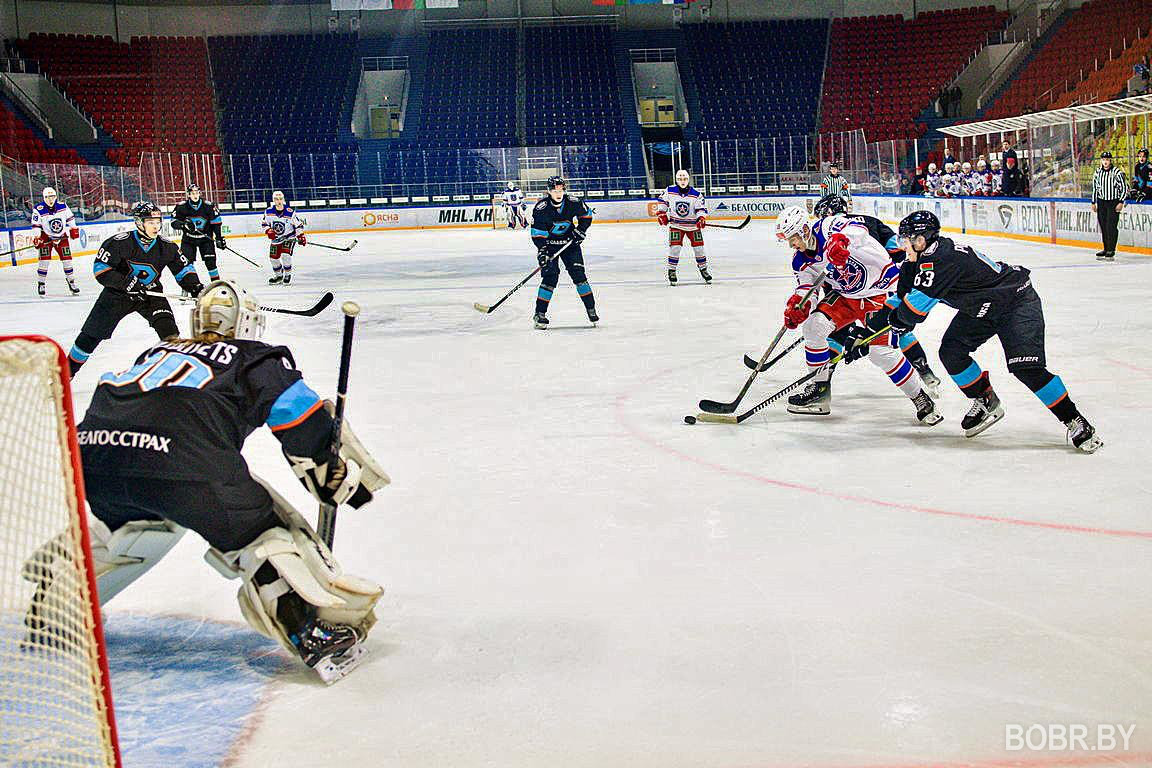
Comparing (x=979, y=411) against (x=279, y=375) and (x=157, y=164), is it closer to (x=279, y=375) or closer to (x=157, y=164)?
(x=279, y=375)

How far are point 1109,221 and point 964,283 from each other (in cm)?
982

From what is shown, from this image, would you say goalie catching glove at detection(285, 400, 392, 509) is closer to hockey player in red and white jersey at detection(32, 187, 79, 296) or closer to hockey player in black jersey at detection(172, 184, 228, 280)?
hockey player in black jersey at detection(172, 184, 228, 280)

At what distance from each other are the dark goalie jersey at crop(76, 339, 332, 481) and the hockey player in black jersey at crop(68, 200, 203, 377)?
488cm

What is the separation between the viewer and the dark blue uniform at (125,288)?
769cm

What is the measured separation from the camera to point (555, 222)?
408 inches

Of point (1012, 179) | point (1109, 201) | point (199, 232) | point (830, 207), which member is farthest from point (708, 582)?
point (1012, 179)

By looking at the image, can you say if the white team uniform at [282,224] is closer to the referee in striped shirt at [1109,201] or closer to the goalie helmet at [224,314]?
the referee in striped shirt at [1109,201]

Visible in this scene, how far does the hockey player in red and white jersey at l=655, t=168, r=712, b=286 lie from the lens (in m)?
13.4

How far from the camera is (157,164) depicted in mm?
23875

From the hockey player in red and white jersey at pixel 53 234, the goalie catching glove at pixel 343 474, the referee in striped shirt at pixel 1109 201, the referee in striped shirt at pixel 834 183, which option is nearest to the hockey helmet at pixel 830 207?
the goalie catching glove at pixel 343 474

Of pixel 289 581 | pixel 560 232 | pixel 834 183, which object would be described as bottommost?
pixel 289 581

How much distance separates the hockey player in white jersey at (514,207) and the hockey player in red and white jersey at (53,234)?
978cm

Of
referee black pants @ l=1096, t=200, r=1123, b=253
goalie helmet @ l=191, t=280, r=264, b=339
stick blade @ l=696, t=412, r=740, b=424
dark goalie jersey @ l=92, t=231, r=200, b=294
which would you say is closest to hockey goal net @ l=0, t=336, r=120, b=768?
goalie helmet @ l=191, t=280, r=264, b=339

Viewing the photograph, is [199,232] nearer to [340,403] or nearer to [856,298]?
[856,298]
